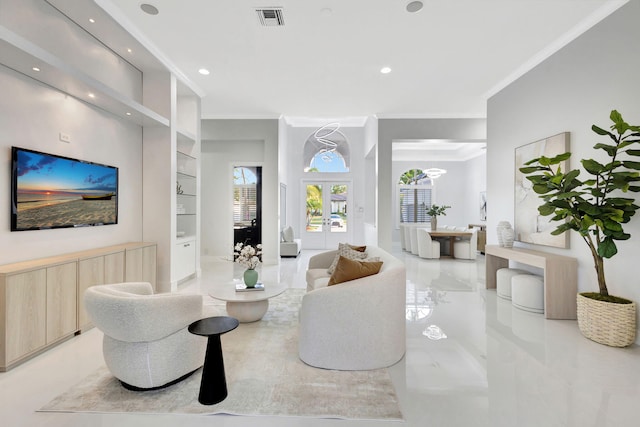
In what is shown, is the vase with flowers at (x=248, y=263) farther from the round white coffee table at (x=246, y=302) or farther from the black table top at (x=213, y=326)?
the black table top at (x=213, y=326)

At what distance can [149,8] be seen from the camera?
317cm

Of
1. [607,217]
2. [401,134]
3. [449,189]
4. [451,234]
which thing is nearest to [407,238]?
[451,234]

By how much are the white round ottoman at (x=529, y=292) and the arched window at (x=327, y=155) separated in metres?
6.14

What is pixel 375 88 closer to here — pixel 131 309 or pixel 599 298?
pixel 599 298

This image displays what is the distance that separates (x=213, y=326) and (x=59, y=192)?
7.99 feet

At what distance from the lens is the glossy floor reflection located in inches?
70.2

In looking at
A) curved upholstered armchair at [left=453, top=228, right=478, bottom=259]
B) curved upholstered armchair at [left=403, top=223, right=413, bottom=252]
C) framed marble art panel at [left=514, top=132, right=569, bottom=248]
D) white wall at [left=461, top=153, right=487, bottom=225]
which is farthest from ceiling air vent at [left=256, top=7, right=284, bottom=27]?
white wall at [left=461, top=153, right=487, bottom=225]

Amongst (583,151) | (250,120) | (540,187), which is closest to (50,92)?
(250,120)

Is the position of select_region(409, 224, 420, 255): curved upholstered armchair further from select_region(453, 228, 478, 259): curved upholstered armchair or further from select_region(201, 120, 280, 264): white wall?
select_region(201, 120, 280, 264): white wall

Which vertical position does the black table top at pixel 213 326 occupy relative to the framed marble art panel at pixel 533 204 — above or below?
below

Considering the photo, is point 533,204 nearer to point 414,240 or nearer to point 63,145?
point 414,240

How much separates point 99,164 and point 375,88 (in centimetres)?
433

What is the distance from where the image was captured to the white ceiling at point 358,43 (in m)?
3.17

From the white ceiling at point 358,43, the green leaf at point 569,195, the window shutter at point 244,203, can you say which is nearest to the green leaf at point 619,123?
the green leaf at point 569,195
